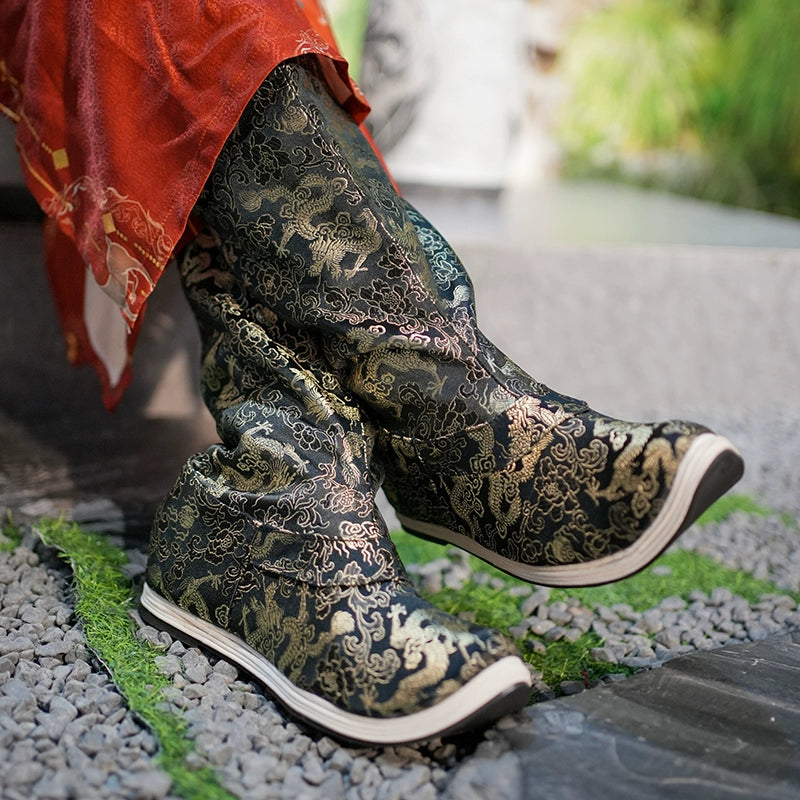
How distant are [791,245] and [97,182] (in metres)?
1.64

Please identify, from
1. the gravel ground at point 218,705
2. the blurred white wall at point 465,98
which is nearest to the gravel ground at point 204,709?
the gravel ground at point 218,705

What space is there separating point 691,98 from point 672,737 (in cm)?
509

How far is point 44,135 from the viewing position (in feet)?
3.01

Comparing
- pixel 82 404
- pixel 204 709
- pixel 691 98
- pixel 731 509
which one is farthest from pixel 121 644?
pixel 691 98

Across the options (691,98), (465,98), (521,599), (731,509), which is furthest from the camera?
(691,98)

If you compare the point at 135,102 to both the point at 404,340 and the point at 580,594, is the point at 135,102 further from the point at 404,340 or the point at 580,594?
the point at 580,594

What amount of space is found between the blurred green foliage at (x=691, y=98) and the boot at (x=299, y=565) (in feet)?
13.0

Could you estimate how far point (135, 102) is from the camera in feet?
2.69

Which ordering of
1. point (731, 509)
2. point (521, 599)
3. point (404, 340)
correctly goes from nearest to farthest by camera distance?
point (404, 340)
point (521, 599)
point (731, 509)

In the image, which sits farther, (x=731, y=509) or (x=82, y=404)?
(x=82, y=404)

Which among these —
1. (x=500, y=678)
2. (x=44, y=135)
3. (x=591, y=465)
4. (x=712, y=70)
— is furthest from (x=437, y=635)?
(x=712, y=70)

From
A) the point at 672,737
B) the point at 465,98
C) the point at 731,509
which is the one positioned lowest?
the point at 731,509

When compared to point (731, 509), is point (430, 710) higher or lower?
higher

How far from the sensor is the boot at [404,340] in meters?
0.74
